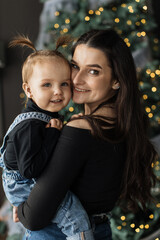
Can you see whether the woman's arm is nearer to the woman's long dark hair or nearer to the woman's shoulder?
the woman's shoulder

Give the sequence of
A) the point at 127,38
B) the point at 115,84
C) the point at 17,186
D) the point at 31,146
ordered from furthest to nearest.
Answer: the point at 127,38, the point at 115,84, the point at 17,186, the point at 31,146

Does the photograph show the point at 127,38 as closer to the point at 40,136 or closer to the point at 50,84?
the point at 50,84

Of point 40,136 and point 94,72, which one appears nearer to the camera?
point 40,136

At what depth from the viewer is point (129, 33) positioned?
8.61 feet

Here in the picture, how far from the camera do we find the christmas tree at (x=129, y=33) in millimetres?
2457

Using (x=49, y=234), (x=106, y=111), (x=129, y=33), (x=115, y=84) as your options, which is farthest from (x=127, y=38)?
(x=49, y=234)

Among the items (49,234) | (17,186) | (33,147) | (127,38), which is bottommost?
(49,234)

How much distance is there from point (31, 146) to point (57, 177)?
144 mm

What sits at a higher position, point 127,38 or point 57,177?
point 127,38

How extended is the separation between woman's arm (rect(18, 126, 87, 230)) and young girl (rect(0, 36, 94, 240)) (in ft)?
0.12

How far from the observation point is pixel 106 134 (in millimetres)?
1037

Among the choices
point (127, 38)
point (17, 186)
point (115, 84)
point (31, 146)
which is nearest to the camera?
point (31, 146)

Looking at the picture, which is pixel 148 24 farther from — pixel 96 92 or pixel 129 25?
pixel 96 92

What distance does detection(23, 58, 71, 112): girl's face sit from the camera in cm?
110
